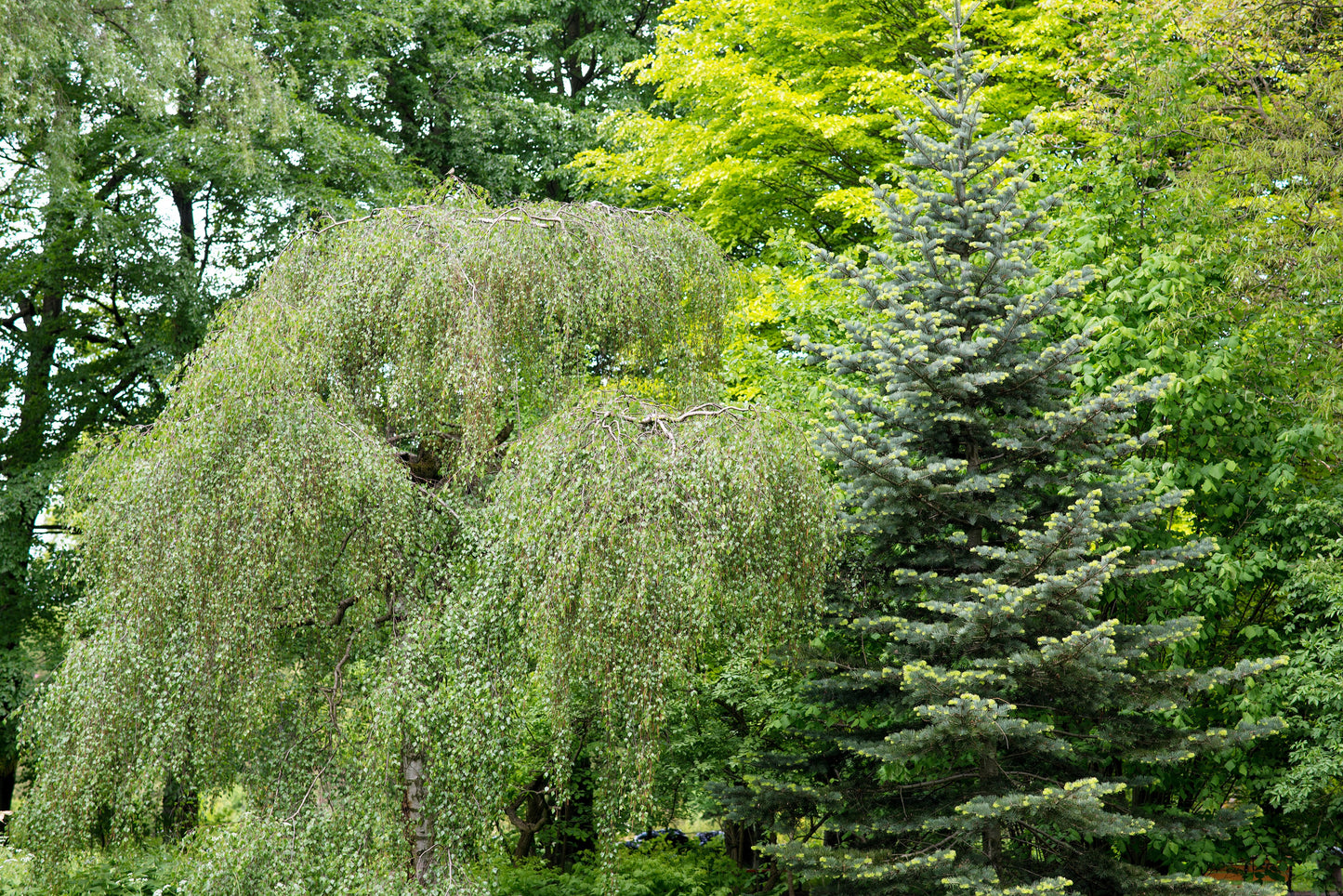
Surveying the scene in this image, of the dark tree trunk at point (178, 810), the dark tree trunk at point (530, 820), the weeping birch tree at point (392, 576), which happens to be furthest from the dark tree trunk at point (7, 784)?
the weeping birch tree at point (392, 576)

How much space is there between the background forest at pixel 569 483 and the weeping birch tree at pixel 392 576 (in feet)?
0.10

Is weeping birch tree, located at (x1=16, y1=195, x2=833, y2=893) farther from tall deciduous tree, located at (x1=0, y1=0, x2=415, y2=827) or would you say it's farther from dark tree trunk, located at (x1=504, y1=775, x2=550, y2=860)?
dark tree trunk, located at (x1=504, y1=775, x2=550, y2=860)

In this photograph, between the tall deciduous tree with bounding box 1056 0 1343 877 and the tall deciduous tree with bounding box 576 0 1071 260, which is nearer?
the tall deciduous tree with bounding box 1056 0 1343 877

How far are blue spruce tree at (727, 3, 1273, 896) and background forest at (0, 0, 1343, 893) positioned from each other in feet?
0.83

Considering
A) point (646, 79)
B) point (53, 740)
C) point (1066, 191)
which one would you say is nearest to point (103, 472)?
point (53, 740)

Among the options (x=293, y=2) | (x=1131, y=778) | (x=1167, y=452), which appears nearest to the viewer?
(x=1131, y=778)

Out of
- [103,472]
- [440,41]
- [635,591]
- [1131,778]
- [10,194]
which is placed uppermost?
[440,41]

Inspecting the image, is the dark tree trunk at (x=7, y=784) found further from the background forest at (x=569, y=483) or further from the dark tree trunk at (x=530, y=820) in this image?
the dark tree trunk at (x=530, y=820)

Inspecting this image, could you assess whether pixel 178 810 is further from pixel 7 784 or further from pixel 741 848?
pixel 7 784

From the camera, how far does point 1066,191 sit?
9.77 meters

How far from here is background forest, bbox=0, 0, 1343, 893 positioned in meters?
6.93

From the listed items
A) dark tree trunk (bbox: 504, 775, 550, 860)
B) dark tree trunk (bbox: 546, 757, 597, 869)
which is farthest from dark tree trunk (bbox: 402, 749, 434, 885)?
dark tree trunk (bbox: 504, 775, 550, 860)

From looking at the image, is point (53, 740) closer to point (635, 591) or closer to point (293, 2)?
point (635, 591)

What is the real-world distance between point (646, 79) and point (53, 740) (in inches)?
419
